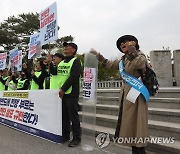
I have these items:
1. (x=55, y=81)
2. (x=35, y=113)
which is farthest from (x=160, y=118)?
(x=35, y=113)

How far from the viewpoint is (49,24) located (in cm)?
495

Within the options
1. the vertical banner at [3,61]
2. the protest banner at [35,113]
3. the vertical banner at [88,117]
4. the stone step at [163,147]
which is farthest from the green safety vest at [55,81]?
the vertical banner at [3,61]

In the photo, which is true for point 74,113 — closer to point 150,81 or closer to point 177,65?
point 150,81

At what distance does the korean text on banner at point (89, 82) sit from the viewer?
166 inches

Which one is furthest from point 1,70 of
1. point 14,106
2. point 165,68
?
point 165,68

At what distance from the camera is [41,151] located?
3.77m

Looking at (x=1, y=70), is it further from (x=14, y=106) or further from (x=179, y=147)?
(x=179, y=147)

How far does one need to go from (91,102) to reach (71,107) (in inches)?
15.6

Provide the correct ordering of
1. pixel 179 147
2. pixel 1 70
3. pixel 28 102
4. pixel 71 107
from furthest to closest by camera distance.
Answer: pixel 1 70 → pixel 28 102 → pixel 71 107 → pixel 179 147

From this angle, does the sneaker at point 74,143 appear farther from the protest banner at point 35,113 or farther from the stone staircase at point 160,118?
the stone staircase at point 160,118

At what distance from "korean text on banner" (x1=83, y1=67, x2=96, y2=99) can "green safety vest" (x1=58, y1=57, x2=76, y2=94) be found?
286 millimetres

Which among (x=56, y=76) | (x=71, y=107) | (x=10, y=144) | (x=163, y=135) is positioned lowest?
(x=10, y=144)

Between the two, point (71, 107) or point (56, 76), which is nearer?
point (71, 107)

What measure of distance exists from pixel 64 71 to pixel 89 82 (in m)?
0.96
